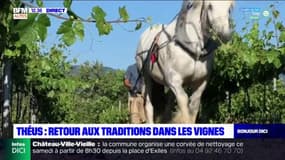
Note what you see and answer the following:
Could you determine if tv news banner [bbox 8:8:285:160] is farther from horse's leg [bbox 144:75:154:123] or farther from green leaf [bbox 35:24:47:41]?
green leaf [bbox 35:24:47:41]

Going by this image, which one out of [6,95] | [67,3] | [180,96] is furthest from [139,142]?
[6,95]

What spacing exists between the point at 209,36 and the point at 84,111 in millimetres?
8334

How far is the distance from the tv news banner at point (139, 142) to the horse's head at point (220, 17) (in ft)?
2.41

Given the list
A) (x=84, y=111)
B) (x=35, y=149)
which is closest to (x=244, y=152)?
(x=35, y=149)

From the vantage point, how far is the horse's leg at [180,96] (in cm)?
433

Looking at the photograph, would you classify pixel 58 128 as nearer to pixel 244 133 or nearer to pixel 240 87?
pixel 244 133

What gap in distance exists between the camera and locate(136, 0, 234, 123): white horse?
4035 millimetres

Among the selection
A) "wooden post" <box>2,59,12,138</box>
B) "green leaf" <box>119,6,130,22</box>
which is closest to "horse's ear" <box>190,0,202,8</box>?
"wooden post" <box>2,59,12,138</box>

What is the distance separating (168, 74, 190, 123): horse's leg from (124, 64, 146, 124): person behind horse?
0.65 meters

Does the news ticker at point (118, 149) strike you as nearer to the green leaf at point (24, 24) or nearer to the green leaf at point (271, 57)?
the green leaf at point (271, 57)

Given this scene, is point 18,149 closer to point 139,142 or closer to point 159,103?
point 139,142

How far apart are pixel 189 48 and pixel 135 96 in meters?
1.07

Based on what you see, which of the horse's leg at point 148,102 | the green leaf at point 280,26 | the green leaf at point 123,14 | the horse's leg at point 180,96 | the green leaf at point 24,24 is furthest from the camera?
the horse's leg at point 148,102

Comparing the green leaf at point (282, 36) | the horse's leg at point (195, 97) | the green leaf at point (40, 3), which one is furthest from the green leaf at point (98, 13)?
the green leaf at point (282, 36)
